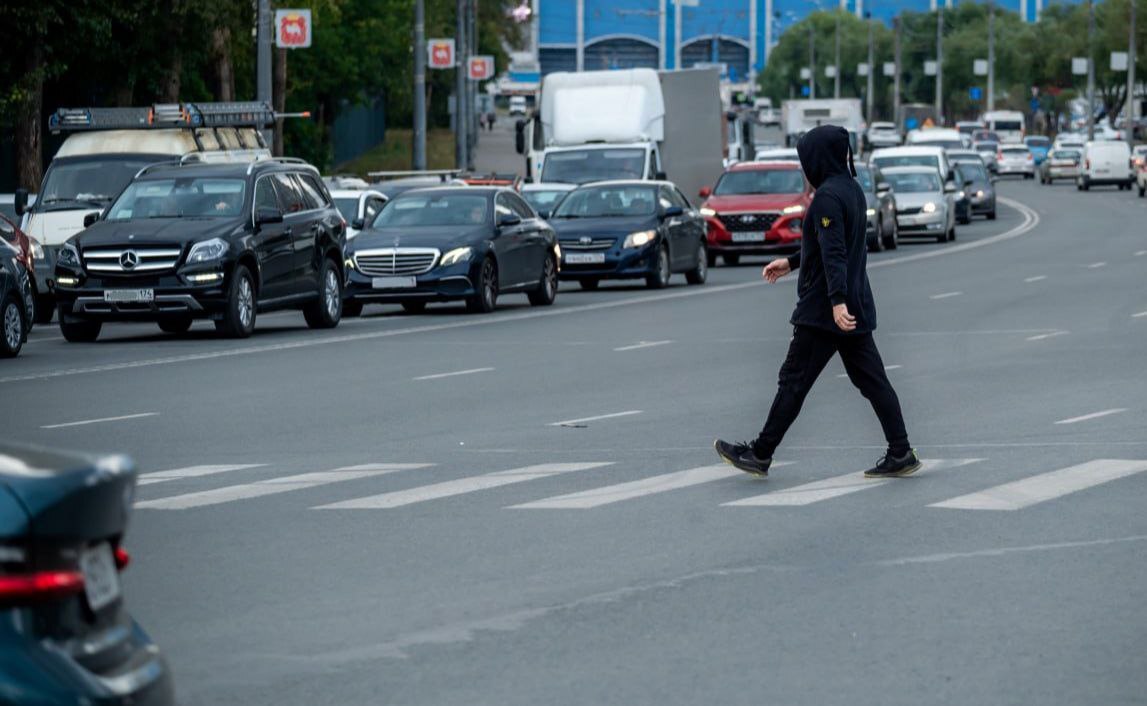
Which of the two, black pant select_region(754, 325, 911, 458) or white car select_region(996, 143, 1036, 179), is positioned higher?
black pant select_region(754, 325, 911, 458)

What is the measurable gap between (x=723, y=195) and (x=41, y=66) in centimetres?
1138

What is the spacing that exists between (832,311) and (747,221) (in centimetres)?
2713

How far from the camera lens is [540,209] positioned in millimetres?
37625

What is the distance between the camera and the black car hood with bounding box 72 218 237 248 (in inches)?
896

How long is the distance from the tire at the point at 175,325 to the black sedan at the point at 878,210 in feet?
60.5

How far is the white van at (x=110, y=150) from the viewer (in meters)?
28.7

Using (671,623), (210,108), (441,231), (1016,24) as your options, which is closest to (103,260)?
(441,231)

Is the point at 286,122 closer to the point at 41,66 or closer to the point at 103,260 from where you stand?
the point at 41,66

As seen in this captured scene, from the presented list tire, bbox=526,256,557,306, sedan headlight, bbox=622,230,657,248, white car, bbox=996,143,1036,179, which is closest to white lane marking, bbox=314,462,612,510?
tire, bbox=526,256,557,306

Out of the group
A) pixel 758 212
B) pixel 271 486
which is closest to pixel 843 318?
pixel 271 486

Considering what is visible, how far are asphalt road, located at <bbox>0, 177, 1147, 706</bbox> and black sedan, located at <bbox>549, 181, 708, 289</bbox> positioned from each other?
10572 millimetres

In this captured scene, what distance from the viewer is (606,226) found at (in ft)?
105

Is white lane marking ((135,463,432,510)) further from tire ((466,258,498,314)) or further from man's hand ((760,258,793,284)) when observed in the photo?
tire ((466,258,498,314))

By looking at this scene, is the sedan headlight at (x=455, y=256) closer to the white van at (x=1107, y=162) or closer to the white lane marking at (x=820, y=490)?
the white lane marking at (x=820, y=490)
